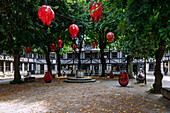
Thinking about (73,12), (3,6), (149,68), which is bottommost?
(149,68)

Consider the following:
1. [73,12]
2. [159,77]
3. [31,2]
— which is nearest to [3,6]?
[31,2]

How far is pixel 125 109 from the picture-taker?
570 cm

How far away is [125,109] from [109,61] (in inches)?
1380

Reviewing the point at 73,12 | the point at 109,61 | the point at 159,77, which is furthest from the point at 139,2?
the point at 109,61

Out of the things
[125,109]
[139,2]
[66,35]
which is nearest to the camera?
[139,2]

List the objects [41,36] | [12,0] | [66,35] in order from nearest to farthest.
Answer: [12,0]
[41,36]
[66,35]

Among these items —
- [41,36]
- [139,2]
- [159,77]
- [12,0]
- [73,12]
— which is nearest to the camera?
[139,2]

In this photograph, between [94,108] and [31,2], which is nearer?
[94,108]

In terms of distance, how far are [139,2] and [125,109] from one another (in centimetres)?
377

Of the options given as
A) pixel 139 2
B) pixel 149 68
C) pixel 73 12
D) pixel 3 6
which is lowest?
pixel 149 68

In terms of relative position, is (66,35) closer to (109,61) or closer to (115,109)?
(115,109)

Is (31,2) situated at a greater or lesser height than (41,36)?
greater

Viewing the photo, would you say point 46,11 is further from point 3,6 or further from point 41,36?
point 41,36

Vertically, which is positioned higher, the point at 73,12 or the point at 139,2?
the point at 73,12
